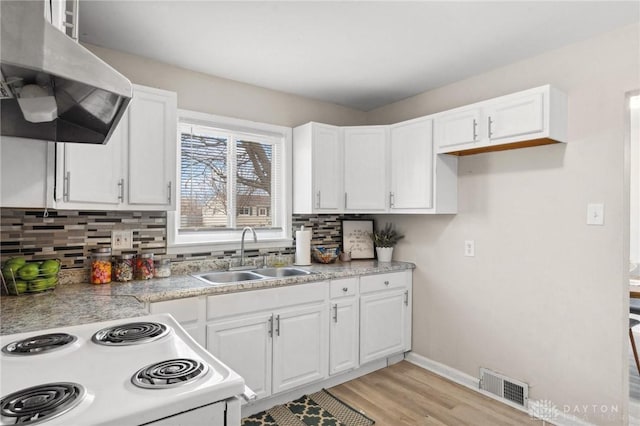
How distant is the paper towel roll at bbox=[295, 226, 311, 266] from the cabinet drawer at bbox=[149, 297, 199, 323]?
45.2 inches

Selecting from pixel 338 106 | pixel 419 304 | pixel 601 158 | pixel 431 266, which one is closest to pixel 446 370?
pixel 419 304

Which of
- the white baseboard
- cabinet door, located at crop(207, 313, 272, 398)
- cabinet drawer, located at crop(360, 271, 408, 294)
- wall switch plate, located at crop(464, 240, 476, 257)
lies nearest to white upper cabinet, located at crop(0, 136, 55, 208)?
cabinet door, located at crop(207, 313, 272, 398)

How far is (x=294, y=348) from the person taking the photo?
100 inches

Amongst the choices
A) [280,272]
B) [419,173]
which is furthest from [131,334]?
[419,173]

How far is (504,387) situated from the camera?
264cm

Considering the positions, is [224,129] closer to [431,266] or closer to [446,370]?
[431,266]

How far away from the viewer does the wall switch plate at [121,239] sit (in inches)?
95.6

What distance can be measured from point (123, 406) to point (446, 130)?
2.63 meters

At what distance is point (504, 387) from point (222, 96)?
10.1 feet

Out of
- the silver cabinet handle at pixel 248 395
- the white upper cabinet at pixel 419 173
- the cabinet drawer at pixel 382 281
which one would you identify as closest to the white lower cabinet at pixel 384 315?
the cabinet drawer at pixel 382 281

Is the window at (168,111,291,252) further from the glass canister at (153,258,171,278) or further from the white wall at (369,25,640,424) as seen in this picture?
the white wall at (369,25,640,424)

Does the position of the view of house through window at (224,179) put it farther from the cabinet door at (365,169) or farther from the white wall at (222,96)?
the cabinet door at (365,169)

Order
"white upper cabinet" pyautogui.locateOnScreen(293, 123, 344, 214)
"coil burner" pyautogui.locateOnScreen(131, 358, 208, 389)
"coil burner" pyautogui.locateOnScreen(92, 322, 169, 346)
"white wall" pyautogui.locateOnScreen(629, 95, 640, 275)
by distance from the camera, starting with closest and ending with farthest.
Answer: "coil burner" pyautogui.locateOnScreen(131, 358, 208, 389)
"coil burner" pyautogui.locateOnScreen(92, 322, 169, 346)
"white upper cabinet" pyautogui.locateOnScreen(293, 123, 344, 214)
"white wall" pyautogui.locateOnScreen(629, 95, 640, 275)

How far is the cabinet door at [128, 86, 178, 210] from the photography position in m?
2.23
